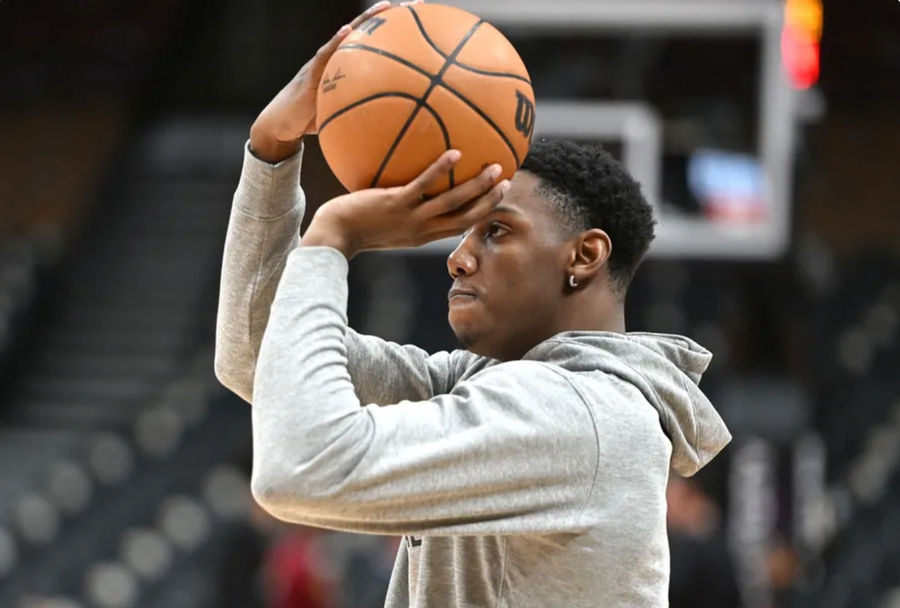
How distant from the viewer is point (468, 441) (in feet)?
6.60

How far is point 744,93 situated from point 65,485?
5283mm

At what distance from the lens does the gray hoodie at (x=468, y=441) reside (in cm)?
197

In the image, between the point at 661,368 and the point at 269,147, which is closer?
the point at 661,368

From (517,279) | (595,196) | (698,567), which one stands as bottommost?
(698,567)

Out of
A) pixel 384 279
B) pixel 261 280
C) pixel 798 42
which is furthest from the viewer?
pixel 384 279

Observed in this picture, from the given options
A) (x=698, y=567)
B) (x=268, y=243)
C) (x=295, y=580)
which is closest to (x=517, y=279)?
(x=268, y=243)

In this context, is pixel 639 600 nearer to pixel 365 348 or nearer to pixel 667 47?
pixel 365 348

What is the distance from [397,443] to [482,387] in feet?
0.58

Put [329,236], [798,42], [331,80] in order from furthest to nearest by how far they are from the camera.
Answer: [798,42]
[331,80]
[329,236]

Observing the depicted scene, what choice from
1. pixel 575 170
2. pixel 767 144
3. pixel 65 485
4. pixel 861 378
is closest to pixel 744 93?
pixel 767 144

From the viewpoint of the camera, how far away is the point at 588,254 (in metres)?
2.34

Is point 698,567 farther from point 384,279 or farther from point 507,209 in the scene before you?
point 384,279

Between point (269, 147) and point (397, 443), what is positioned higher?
point (269, 147)

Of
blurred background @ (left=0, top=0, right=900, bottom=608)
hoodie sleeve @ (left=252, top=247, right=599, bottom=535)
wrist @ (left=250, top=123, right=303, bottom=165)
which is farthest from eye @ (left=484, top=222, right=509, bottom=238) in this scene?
blurred background @ (left=0, top=0, right=900, bottom=608)
